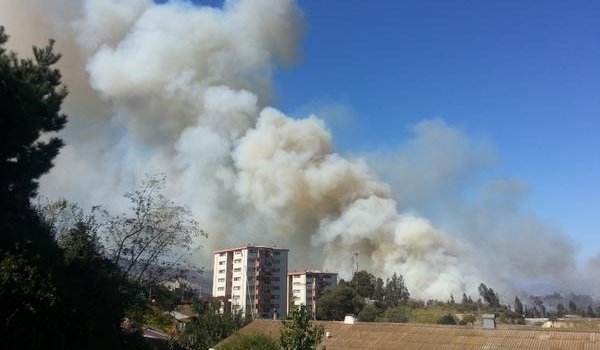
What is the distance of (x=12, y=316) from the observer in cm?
1090

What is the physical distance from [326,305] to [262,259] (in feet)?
94.5

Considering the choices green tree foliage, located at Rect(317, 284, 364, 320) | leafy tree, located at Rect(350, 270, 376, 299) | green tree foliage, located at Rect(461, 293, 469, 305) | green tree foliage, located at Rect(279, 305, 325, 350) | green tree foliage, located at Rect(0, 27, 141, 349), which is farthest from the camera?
green tree foliage, located at Rect(461, 293, 469, 305)

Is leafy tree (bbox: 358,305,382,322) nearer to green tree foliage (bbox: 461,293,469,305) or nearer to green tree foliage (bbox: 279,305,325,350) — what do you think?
green tree foliage (bbox: 461,293,469,305)

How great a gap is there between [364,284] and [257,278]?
21.5 m

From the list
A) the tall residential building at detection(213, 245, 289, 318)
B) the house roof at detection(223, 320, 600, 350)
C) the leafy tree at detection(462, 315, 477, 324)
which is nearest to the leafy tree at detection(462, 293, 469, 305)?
the leafy tree at detection(462, 315, 477, 324)

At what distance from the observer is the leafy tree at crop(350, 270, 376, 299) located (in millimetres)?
71312

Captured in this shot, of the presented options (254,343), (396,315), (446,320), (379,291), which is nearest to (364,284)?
(379,291)

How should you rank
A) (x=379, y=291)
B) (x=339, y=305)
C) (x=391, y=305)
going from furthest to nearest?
(x=379, y=291) → (x=391, y=305) → (x=339, y=305)

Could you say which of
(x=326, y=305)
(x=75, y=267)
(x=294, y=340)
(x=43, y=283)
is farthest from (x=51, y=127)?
(x=326, y=305)

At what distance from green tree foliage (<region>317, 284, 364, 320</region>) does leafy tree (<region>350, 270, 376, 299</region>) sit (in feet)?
25.2

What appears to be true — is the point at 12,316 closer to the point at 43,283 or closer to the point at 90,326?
the point at 43,283

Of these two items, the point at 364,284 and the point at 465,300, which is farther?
the point at 465,300

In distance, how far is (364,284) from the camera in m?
72.9

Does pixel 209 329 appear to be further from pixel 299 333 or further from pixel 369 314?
pixel 369 314
